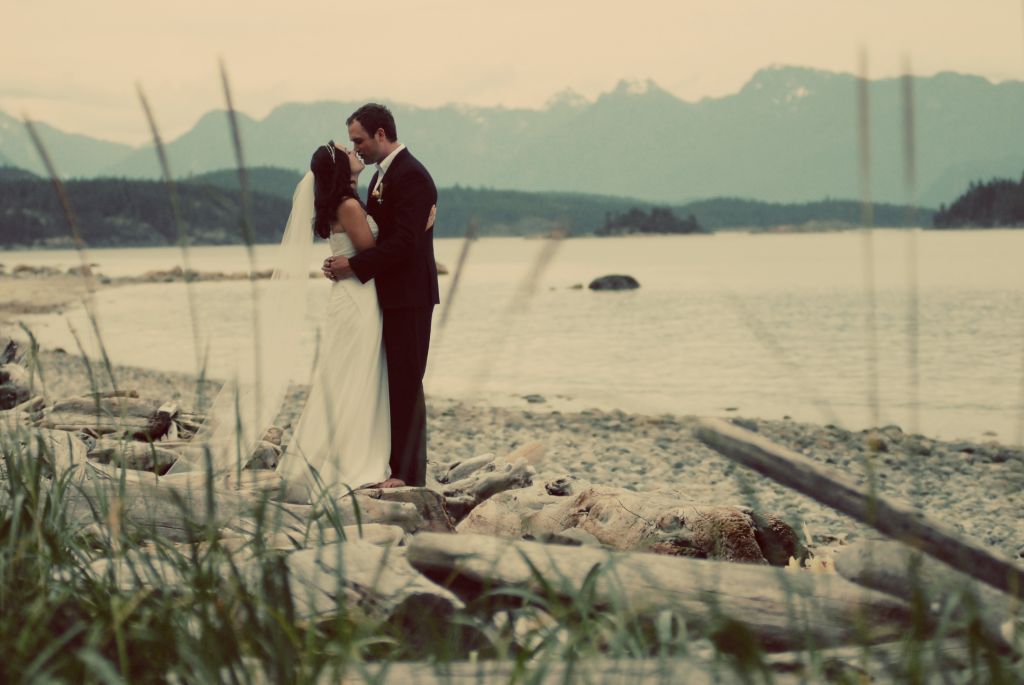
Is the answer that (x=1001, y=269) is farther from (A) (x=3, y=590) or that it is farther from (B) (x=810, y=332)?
(A) (x=3, y=590)

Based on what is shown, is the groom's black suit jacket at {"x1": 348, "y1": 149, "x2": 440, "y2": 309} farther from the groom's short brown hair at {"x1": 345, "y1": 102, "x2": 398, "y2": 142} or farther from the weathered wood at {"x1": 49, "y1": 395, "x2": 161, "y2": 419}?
the weathered wood at {"x1": 49, "y1": 395, "x2": 161, "y2": 419}

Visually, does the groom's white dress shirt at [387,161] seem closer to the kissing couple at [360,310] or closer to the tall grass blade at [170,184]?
the kissing couple at [360,310]

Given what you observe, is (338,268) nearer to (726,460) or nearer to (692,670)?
(692,670)

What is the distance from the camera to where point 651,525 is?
5.55m

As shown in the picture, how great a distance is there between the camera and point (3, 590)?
10.8 ft

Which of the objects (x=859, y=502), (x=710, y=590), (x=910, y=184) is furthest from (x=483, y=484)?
(x=910, y=184)

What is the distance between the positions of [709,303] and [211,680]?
163 feet

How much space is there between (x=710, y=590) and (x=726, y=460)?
29.3 ft

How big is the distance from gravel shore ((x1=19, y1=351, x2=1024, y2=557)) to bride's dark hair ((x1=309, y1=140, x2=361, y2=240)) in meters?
2.39

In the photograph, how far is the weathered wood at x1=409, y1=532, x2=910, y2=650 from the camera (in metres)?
3.29

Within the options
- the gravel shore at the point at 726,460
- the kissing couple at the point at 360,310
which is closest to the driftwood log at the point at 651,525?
the kissing couple at the point at 360,310

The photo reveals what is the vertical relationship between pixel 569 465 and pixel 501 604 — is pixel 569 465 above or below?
below

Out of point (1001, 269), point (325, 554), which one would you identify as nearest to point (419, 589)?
point (325, 554)

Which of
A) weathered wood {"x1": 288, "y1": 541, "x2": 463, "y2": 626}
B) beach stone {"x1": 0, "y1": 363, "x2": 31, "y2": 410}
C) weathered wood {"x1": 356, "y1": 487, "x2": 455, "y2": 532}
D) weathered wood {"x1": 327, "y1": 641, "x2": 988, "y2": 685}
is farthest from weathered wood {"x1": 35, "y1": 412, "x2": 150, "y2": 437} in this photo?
weathered wood {"x1": 327, "y1": 641, "x2": 988, "y2": 685}
